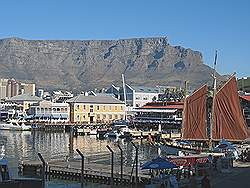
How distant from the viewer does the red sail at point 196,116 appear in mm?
55656

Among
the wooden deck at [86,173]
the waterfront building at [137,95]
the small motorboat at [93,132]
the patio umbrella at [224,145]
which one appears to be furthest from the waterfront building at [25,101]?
the wooden deck at [86,173]

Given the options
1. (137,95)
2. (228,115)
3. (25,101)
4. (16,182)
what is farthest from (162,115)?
(16,182)

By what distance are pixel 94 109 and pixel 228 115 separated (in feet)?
252

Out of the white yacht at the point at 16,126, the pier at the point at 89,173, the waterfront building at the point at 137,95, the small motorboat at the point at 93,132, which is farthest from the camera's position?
the waterfront building at the point at 137,95

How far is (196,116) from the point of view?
183 feet

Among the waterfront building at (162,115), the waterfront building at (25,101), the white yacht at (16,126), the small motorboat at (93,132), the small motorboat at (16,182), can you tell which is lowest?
the small motorboat at (16,182)

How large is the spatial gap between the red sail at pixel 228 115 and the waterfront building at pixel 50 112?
81.6m

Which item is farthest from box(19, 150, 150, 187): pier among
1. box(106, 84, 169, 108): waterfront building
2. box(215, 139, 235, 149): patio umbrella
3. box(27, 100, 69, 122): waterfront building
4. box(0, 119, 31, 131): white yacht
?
box(106, 84, 169, 108): waterfront building

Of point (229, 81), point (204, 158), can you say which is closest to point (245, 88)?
point (229, 81)

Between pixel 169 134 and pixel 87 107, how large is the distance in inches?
1643

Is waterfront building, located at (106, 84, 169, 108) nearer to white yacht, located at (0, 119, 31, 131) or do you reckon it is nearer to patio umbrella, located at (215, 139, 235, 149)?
white yacht, located at (0, 119, 31, 131)

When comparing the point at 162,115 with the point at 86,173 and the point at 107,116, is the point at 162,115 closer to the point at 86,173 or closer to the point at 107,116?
the point at 107,116

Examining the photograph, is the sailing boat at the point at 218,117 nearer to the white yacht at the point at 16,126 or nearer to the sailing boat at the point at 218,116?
the sailing boat at the point at 218,116

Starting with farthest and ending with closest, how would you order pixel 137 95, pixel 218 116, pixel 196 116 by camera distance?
pixel 137 95 → pixel 196 116 → pixel 218 116
